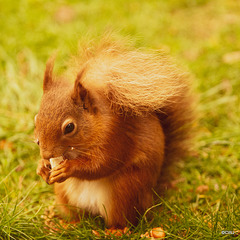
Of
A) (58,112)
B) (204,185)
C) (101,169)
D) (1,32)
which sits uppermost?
(1,32)

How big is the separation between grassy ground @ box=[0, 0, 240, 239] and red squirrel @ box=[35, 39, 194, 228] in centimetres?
18

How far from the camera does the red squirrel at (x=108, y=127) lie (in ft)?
5.69

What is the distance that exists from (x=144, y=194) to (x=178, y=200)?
0.30 metres

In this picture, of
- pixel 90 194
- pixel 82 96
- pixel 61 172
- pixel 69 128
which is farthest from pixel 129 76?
pixel 90 194

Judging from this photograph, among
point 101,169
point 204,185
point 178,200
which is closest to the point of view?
point 101,169

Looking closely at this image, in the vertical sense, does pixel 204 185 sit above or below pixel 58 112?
below

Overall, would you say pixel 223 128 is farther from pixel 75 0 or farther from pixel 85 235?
pixel 75 0

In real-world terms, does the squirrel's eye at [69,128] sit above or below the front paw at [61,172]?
above

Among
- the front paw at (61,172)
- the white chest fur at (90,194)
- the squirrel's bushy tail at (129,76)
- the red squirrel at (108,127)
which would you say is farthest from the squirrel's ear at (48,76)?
the white chest fur at (90,194)

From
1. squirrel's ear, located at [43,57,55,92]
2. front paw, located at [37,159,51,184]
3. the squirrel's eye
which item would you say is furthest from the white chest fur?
squirrel's ear, located at [43,57,55,92]

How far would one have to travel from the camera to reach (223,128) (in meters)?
2.88

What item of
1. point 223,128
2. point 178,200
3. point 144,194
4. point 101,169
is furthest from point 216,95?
point 101,169

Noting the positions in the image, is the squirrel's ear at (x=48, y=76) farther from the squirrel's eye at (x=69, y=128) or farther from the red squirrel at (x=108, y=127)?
the squirrel's eye at (x=69, y=128)

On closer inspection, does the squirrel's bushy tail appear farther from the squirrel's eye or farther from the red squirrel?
the squirrel's eye
